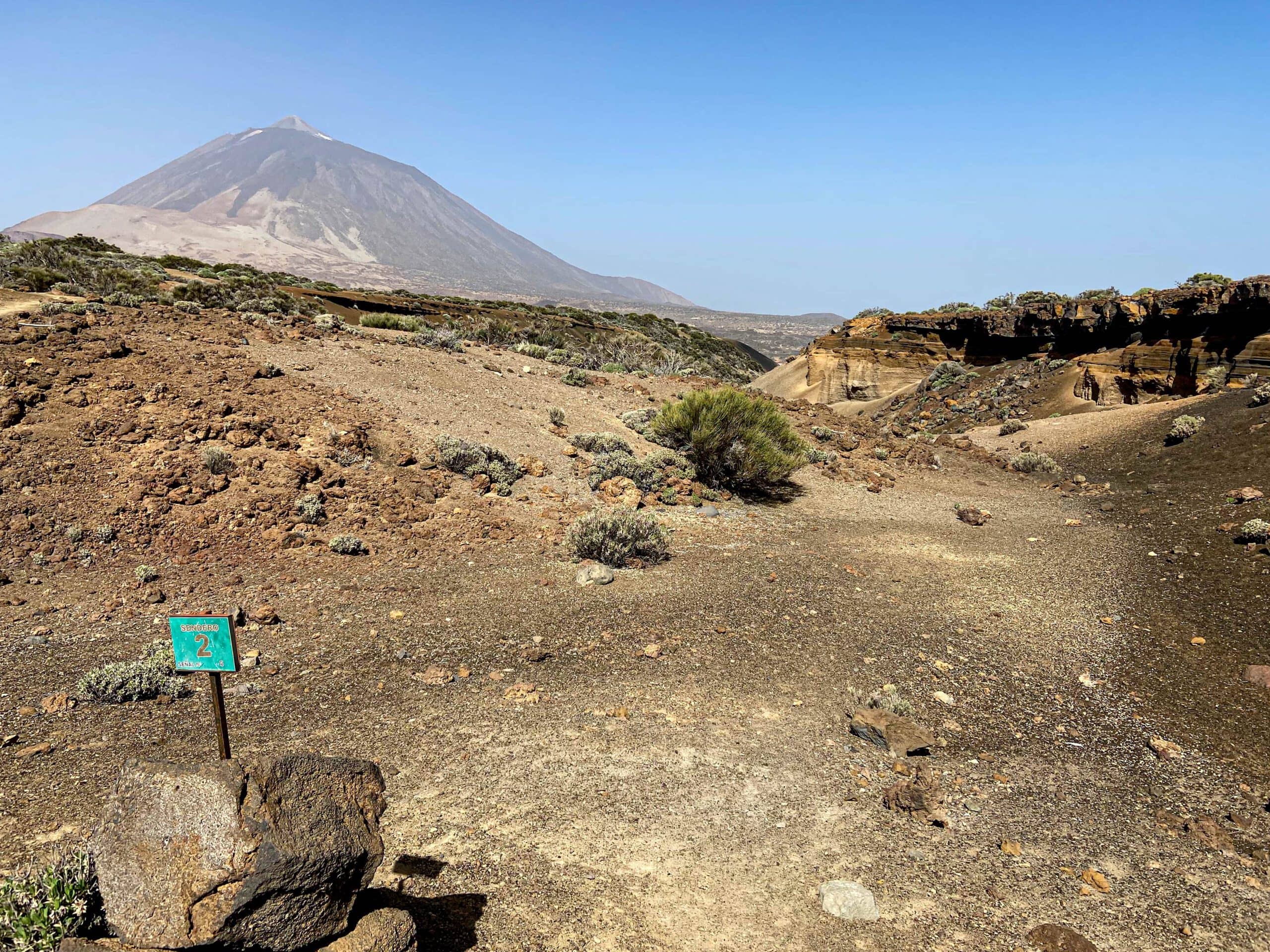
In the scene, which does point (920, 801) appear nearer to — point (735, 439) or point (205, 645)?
point (205, 645)

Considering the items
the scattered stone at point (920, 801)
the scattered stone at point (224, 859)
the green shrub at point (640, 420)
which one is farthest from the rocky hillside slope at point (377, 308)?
the scattered stone at point (920, 801)

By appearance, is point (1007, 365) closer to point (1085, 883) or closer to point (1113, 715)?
point (1113, 715)

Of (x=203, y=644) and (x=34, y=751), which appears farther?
(x=34, y=751)

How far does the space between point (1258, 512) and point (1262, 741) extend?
7.17 meters

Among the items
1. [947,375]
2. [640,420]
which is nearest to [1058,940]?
[640,420]

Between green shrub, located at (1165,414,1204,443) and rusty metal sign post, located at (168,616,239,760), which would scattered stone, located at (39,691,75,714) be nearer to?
rusty metal sign post, located at (168,616,239,760)

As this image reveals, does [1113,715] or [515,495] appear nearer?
[1113,715]

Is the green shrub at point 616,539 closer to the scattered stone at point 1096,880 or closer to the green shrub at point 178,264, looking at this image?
the scattered stone at point 1096,880

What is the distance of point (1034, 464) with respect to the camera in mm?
16453

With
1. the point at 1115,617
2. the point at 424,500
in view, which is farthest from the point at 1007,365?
the point at 424,500

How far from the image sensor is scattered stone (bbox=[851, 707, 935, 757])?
519cm

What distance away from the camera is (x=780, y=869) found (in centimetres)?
392

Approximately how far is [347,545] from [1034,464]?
16038 millimetres

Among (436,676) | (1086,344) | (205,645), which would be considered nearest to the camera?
(205,645)
